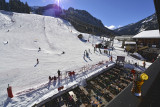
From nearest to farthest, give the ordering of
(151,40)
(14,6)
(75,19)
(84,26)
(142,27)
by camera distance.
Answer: (151,40) → (14,6) → (84,26) → (75,19) → (142,27)

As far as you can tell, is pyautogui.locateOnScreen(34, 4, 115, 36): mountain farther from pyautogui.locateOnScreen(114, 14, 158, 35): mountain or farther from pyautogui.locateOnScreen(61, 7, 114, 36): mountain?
pyautogui.locateOnScreen(114, 14, 158, 35): mountain

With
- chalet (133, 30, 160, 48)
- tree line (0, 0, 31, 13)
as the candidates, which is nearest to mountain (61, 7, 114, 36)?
tree line (0, 0, 31, 13)

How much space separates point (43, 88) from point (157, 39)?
3501cm

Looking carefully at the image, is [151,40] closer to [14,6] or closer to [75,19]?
[75,19]

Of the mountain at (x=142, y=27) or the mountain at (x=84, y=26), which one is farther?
the mountain at (x=142, y=27)

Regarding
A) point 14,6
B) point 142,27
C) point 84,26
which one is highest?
point 14,6

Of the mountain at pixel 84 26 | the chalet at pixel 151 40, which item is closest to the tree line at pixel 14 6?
the mountain at pixel 84 26

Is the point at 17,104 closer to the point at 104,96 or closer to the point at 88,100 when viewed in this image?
the point at 88,100

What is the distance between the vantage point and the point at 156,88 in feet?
5.12

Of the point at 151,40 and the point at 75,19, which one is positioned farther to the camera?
the point at 75,19

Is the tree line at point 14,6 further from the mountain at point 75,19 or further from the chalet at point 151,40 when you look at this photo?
the chalet at point 151,40

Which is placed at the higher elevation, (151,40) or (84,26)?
(84,26)

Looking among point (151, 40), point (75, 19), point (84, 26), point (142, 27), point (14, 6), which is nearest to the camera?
point (151, 40)

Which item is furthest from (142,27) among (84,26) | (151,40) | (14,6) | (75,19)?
(14,6)
